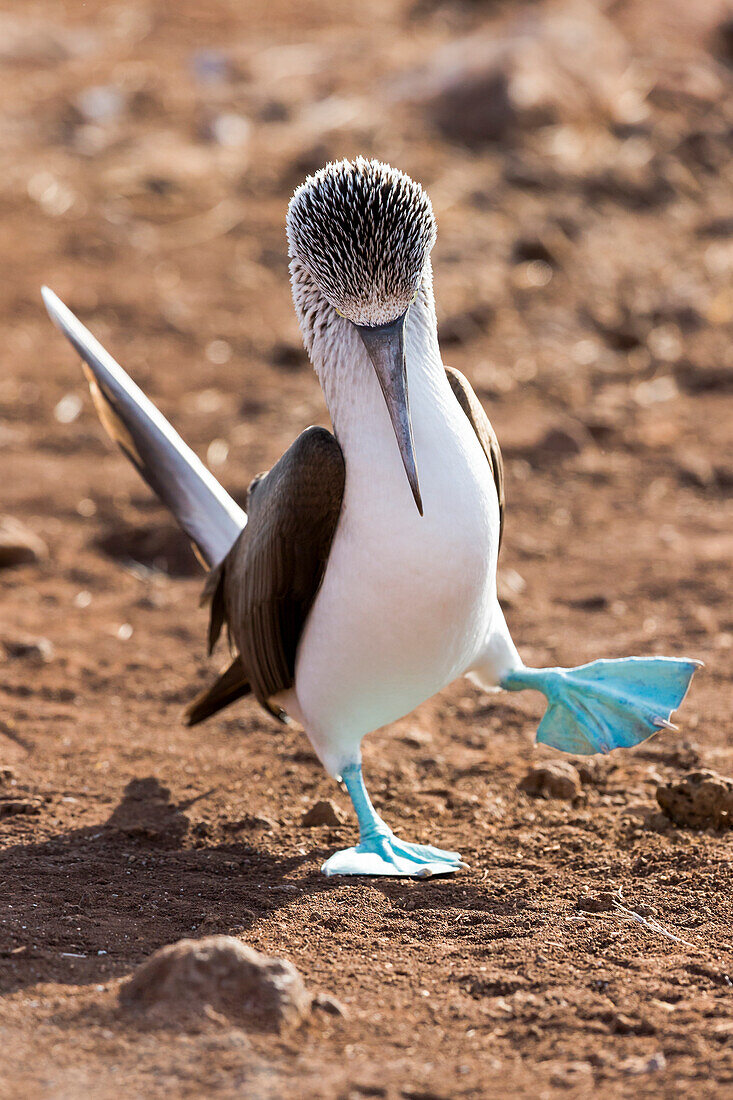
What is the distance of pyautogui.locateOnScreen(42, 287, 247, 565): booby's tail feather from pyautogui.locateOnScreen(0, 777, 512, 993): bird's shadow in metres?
1.03

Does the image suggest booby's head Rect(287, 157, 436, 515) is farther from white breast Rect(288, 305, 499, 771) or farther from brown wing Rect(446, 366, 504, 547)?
brown wing Rect(446, 366, 504, 547)

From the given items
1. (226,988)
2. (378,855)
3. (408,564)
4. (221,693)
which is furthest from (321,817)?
(226,988)

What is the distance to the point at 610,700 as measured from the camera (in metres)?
4.10

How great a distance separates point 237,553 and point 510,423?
11.9 ft

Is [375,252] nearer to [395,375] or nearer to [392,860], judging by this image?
[395,375]

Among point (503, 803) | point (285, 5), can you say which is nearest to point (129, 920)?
point (503, 803)

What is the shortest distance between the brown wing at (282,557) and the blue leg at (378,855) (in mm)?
439

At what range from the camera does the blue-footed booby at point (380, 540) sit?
3.58 metres

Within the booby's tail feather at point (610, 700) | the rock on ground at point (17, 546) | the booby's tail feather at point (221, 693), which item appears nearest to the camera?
the booby's tail feather at point (610, 700)

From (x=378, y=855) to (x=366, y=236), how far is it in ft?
5.85

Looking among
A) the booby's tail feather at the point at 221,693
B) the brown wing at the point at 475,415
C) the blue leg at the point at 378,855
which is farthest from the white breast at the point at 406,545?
the booby's tail feather at the point at 221,693

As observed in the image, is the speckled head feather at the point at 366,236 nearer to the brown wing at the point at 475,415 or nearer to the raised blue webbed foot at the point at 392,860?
the brown wing at the point at 475,415

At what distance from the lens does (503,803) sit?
4426mm

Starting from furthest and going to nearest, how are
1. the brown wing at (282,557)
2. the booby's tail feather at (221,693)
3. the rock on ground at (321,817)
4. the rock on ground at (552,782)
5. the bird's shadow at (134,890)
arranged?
the booby's tail feather at (221,693) → the rock on ground at (552,782) → the rock on ground at (321,817) → the brown wing at (282,557) → the bird's shadow at (134,890)
